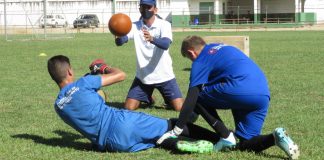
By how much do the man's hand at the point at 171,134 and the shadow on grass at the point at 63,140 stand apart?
2.68 ft

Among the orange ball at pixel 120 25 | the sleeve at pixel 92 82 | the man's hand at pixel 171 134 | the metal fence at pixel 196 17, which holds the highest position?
the metal fence at pixel 196 17

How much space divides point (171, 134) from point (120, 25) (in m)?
2.72

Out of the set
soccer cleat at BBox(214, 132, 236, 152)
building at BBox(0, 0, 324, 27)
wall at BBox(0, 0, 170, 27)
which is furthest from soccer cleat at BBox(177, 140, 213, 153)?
wall at BBox(0, 0, 170, 27)

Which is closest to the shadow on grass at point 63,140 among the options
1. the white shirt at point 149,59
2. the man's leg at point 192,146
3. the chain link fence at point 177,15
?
the man's leg at point 192,146

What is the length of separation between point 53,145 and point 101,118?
1.10 m

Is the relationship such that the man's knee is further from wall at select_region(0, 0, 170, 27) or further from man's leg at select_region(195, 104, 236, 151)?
wall at select_region(0, 0, 170, 27)

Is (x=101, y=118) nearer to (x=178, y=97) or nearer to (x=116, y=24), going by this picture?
(x=116, y=24)

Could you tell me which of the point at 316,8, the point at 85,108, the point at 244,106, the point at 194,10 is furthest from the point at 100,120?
the point at 316,8

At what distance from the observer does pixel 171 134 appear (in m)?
6.38

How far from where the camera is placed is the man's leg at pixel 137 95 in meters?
9.51

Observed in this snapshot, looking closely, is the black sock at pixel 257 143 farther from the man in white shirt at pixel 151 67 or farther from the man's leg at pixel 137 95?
the man's leg at pixel 137 95

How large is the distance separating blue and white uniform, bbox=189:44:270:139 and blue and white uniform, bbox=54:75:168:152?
75 centimetres

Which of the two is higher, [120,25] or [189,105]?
[120,25]

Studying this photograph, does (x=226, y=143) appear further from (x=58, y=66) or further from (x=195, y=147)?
(x=58, y=66)
